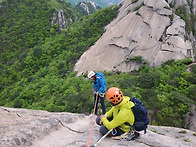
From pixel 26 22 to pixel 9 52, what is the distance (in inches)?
348

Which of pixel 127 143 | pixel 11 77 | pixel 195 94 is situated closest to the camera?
pixel 127 143

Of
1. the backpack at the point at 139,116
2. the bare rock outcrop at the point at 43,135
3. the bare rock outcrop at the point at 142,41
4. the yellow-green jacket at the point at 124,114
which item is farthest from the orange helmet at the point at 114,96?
the bare rock outcrop at the point at 142,41

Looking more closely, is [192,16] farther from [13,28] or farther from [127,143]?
[13,28]

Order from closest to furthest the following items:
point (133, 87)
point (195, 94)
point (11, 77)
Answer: point (195, 94)
point (133, 87)
point (11, 77)

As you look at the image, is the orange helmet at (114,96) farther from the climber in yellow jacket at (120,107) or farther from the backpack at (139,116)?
the backpack at (139,116)

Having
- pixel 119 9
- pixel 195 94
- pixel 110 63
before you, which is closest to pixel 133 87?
pixel 195 94

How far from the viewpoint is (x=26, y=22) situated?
33.0 meters

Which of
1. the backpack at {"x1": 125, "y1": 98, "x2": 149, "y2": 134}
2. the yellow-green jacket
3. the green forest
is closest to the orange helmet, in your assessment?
the yellow-green jacket

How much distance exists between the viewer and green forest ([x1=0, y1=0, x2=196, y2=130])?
1099 centimetres

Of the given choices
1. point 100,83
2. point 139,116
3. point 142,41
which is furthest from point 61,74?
point 139,116

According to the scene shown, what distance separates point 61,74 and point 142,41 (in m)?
11.0

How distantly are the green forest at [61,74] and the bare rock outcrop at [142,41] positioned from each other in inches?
49.3

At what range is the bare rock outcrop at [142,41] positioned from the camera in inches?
662

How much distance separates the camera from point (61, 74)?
18.8 meters
